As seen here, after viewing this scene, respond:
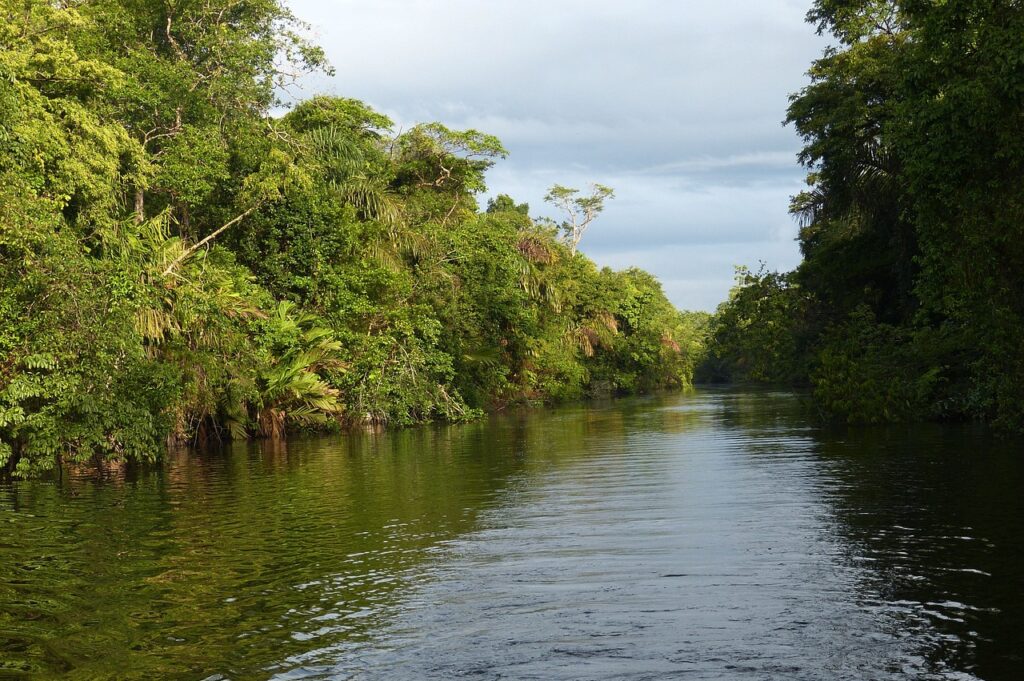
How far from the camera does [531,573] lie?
350 inches

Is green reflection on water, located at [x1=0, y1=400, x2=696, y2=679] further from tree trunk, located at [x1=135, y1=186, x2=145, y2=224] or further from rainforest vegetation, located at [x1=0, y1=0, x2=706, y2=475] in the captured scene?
tree trunk, located at [x1=135, y1=186, x2=145, y2=224]

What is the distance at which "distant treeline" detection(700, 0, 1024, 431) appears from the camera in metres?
17.3

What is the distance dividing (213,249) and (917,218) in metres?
17.9

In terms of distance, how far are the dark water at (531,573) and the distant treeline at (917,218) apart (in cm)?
340

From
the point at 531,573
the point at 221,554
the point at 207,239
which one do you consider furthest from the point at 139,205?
the point at 531,573

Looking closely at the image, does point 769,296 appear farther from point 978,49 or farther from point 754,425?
point 978,49

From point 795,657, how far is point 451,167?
37.4 meters

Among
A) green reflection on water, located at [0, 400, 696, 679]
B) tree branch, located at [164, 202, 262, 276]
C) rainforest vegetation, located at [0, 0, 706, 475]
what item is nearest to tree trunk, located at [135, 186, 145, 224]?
rainforest vegetation, located at [0, 0, 706, 475]

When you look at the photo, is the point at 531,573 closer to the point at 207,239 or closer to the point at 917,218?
the point at 917,218

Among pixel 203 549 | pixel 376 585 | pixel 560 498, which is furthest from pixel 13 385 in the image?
pixel 376 585

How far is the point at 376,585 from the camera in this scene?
28.3ft

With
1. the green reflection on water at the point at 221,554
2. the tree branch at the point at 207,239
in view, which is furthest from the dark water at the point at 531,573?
the tree branch at the point at 207,239

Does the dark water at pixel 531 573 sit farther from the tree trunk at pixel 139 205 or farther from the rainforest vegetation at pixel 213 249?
the tree trunk at pixel 139 205

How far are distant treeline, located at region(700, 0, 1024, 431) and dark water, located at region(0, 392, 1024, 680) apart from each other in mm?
3400
